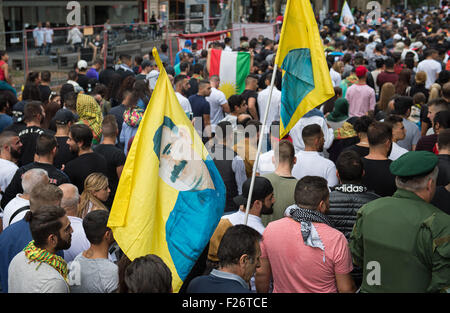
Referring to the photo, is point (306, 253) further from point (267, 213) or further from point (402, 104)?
point (402, 104)

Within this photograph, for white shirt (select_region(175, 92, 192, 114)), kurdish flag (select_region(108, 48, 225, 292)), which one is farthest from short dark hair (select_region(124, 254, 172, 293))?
white shirt (select_region(175, 92, 192, 114))

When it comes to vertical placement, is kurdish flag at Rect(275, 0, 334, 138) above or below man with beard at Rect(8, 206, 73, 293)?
above

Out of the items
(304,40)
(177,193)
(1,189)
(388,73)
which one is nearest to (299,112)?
(304,40)

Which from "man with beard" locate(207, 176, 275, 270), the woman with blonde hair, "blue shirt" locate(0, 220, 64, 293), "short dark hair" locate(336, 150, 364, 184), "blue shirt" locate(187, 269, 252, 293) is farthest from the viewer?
the woman with blonde hair

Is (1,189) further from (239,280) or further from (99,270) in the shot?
(239,280)

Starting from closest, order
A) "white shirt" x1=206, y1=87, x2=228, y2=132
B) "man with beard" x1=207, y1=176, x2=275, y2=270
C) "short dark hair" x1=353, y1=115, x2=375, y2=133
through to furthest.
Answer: "man with beard" x1=207, y1=176, x2=275, y2=270, "short dark hair" x1=353, y1=115, x2=375, y2=133, "white shirt" x1=206, y1=87, x2=228, y2=132

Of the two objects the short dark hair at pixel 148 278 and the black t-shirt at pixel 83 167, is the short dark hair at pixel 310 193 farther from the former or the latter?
the black t-shirt at pixel 83 167

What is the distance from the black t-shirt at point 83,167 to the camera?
5.90m

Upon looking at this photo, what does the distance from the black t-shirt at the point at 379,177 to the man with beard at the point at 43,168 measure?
2854 millimetres

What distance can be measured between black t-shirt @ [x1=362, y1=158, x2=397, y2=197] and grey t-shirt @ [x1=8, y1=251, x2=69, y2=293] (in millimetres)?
2991

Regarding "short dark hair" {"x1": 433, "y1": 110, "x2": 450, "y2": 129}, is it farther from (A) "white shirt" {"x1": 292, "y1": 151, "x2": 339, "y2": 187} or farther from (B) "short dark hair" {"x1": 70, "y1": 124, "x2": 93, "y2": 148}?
(B) "short dark hair" {"x1": 70, "y1": 124, "x2": 93, "y2": 148}

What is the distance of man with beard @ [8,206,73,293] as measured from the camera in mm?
3520

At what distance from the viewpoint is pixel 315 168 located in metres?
5.61

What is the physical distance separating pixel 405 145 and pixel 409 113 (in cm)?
46
